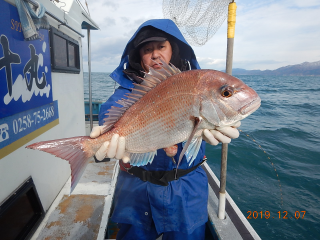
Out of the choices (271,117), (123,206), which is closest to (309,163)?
(271,117)

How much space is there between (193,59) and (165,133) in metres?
1.70

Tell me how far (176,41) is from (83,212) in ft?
11.0

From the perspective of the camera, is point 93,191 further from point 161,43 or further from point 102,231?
point 161,43

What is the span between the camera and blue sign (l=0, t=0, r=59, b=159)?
222 centimetres

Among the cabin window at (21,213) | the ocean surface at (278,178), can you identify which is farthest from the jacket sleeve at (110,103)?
the ocean surface at (278,178)

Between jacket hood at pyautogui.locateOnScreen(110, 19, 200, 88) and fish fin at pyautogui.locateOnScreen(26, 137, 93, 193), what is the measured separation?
1.12 metres

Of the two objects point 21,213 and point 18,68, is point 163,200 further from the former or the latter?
point 18,68

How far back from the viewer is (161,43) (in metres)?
2.73

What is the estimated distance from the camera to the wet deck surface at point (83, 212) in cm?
295

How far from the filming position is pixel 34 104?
2.91 m

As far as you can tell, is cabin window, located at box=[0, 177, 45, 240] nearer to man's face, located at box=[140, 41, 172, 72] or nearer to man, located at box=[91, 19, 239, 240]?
man, located at box=[91, 19, 239, 240]

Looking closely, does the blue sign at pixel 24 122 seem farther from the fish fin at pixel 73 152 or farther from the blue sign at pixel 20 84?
the fish fin at pixel 73 152
